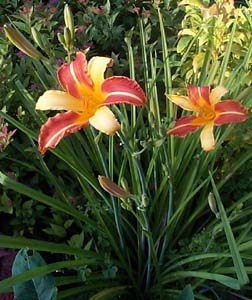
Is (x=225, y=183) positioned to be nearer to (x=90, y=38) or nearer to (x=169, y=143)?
(x=169, y=143)

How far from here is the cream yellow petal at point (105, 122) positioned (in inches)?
44.3

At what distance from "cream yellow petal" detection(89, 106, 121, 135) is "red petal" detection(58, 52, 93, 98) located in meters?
0.10

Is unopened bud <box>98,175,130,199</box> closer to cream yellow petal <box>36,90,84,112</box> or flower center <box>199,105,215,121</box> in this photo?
cream yellow petal <box>36,90,84,112</box>

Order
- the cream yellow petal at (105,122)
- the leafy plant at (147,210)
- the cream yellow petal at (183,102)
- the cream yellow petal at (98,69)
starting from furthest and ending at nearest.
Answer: the leafy plant at (147,210) → the cream yellow petal at (183,102) → the cream yellow petal at (98,69) → the cream yellow petal at (105,122)

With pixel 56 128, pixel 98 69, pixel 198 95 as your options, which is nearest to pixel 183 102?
pixel 198 95

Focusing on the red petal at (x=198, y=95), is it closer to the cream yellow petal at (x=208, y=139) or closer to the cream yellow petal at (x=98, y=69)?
the cream yellow petal at (x=208, y=139)

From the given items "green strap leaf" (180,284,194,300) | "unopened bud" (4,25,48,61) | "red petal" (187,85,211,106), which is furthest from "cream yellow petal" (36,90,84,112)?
"green strap leaf" (180,284,194,300)

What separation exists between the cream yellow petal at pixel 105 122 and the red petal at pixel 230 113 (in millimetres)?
268

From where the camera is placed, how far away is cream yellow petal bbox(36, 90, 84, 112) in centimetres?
122

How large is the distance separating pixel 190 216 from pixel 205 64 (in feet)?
1.55

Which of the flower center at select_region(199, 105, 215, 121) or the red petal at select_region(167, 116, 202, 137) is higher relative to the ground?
the flower center at select_region(199, 105, 215, 121)

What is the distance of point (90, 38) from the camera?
6.99 feet

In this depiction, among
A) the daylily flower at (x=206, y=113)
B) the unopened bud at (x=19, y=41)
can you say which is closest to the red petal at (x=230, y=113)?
the daylily flower at (x=206, y=113)

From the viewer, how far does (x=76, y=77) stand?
126 centimetres
